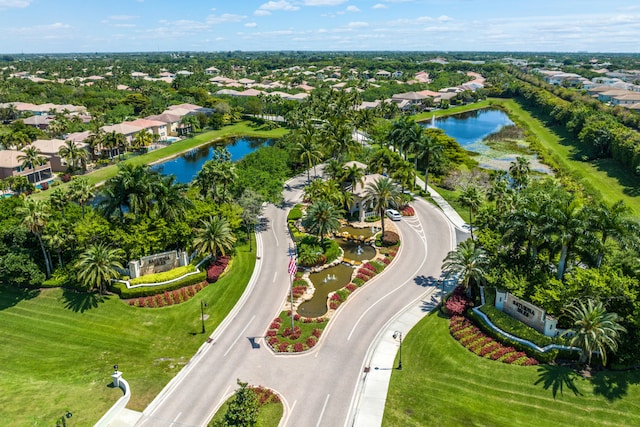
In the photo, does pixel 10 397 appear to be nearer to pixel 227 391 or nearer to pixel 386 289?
pixel 227 391

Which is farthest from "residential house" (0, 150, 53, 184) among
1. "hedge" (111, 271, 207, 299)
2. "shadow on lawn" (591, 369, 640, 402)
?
"shadow on lawn" (591, 369, 640, 402)

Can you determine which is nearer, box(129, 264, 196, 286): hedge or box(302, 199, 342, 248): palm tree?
box(129, 264, 196, 286): hedge

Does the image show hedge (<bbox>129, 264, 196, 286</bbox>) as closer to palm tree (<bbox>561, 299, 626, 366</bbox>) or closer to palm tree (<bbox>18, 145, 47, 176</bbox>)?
palm tree (<bbox>561, 299, 626, 366</bbox>)

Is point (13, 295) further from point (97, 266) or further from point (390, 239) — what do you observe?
point (390, 239)

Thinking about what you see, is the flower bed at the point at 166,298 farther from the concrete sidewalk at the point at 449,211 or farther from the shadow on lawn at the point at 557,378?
the concrete sidewalk at the point at 449,211

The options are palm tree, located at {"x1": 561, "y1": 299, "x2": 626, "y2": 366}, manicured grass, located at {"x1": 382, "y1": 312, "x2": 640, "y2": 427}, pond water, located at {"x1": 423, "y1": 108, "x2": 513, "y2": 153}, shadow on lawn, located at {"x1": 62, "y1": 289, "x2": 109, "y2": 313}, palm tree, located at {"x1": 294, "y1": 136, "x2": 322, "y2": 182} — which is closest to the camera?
manicured grass, located at {"x1": 382, "y1": 312, "x2": 640, "y2": 427}

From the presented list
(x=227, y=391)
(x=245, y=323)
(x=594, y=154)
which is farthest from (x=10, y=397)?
(x=594, y=154)

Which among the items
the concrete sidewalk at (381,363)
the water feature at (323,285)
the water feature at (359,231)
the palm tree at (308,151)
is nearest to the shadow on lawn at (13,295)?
the water feature at (323,285)
